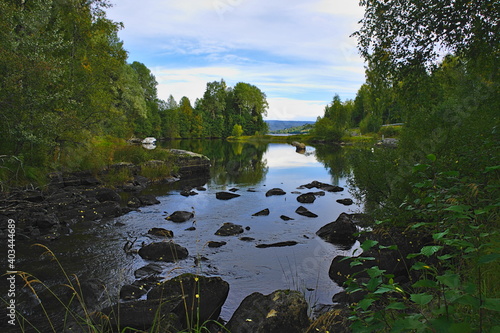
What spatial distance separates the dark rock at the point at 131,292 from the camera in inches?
296

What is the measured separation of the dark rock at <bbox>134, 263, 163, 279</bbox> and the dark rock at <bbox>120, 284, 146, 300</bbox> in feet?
3.14

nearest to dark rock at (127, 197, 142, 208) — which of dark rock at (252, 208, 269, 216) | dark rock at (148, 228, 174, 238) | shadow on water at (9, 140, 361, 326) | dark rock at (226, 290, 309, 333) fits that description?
shadow on water at (9, 140, 361, 326)

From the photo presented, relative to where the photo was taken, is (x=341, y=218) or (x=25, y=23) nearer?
(x=341, y=218)

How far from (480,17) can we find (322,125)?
264 feet

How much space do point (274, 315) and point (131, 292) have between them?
3757mm

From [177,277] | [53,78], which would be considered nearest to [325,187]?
[53,78]

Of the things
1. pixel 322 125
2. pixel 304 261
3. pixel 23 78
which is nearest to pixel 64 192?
pixel 23 78

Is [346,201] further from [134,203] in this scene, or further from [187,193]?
[134,203]

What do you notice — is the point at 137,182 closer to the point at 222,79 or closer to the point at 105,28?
the point at 105,28

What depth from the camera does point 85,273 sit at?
9.00m

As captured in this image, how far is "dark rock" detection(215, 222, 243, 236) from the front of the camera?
12.9 meters

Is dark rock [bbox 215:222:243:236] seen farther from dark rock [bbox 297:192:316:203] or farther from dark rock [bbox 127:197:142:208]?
dark rock [bbox 297:192:316:203]

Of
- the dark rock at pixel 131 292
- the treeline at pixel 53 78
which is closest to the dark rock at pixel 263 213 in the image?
the dark rock at pixel 131 292

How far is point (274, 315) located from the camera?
5637mm
